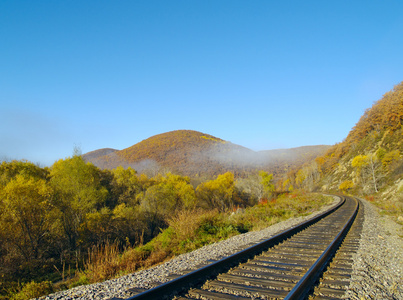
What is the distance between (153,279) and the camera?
15.5 ft

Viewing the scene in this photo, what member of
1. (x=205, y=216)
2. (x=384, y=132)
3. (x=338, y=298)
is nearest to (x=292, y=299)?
(x=338, y=298)

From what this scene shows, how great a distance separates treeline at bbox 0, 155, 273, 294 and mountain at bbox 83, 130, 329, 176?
7136cm

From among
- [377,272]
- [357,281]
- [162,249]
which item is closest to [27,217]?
[162,249]

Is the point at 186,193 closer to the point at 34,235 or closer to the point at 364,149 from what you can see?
the point at 34,235

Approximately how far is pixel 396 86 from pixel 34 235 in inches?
3719

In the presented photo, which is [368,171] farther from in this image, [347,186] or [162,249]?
[162,249]

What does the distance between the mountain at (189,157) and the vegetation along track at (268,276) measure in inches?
4320

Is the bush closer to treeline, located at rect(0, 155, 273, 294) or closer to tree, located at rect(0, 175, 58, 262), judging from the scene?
treeline, located at rect(0, 155, 273, 294)

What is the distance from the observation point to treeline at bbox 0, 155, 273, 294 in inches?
837

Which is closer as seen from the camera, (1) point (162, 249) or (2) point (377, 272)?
(2) point (377, 272)

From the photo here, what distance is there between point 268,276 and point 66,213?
31.3 meters

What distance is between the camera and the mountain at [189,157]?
13362 cm

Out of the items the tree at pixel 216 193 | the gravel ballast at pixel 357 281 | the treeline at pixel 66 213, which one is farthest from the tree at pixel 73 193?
the gravel ballast at pixel 357 281

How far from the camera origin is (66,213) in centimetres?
2981
